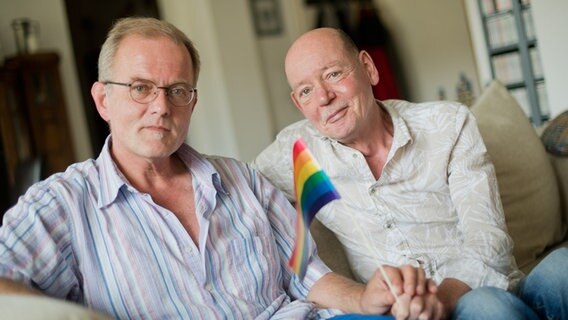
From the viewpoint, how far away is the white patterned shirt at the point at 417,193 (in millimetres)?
1583

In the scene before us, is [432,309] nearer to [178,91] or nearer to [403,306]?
[403,306]

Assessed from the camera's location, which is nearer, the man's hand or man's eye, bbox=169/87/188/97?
the man's hand

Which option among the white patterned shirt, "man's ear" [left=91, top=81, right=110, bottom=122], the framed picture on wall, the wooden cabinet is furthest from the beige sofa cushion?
the framed picture on wall

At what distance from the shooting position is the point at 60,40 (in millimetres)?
5363

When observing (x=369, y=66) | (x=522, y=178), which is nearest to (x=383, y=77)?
(x=522, y=178)

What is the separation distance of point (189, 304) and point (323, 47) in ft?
2.32

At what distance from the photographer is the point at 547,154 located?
87.7 inches

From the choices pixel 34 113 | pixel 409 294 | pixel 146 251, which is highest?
pixel 34 113

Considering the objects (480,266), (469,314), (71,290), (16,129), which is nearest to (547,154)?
(480,266)

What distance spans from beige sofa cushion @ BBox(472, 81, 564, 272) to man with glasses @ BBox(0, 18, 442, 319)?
84 centimetres

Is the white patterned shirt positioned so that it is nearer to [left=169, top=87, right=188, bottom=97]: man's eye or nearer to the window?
[left=169, top=87, right=188, bottom=97]: man's eye

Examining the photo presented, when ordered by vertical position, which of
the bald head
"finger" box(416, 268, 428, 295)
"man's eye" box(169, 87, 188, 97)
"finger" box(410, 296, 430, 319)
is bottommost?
"finger" box(410, 296, 430, 319)

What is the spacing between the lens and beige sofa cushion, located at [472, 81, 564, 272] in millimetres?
2023

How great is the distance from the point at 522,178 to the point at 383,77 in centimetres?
379
